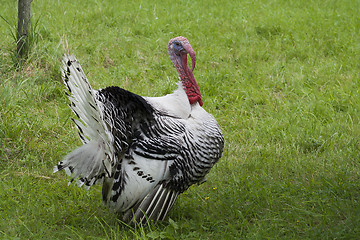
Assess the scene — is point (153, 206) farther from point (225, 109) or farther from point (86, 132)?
point (225, 109)

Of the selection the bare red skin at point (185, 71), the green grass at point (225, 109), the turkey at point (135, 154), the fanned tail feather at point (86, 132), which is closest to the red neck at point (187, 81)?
the bare red skin at point (185, 71)

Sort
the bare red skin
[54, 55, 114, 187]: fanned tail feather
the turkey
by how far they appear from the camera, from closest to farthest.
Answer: [54, 55, 114, 187]: fanned tail feather, the turkey, the bare red skin

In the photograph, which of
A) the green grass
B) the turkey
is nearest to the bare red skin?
the turkey

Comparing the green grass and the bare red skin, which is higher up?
the bare red skin

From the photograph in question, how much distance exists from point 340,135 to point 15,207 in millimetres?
3372

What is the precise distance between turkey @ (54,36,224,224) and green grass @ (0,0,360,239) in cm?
24

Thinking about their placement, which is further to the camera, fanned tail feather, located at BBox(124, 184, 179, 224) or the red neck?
the red neck

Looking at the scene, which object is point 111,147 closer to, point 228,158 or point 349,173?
point 228,158

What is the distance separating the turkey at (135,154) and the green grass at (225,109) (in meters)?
0.24

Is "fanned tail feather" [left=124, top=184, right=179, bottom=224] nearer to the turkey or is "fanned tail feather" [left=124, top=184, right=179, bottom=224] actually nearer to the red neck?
the turkey

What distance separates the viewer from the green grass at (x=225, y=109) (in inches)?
137

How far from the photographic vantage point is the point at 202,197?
3939 millimetres

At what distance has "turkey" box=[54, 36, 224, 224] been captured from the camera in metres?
3.11

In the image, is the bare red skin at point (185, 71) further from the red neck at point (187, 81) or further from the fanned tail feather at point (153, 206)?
the fanned tail feather at point (153, 206)
